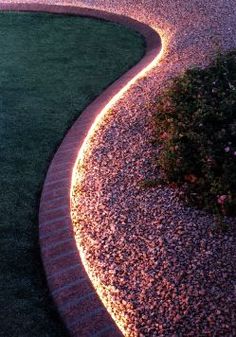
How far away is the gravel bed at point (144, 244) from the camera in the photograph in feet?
11.4

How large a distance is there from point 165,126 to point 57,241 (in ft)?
6.44

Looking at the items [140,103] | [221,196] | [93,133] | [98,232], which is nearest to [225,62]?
[140,103]

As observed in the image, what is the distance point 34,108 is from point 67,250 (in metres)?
2.84

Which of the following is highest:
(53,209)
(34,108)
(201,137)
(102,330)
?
(201,137)

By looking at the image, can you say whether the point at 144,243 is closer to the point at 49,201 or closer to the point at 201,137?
the point at 49,201

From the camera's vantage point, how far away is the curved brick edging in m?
3.50

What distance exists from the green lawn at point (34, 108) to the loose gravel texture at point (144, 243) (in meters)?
0.52

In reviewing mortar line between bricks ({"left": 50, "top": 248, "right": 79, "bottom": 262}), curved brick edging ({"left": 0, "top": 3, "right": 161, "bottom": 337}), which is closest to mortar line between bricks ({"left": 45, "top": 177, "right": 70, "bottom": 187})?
curved brick edging ({"left": 0, "top": 3, "right": 161, "bottom": 337})

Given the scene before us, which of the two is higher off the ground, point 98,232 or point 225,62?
point 225,62

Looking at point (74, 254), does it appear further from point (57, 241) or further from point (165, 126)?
point (165, 126)

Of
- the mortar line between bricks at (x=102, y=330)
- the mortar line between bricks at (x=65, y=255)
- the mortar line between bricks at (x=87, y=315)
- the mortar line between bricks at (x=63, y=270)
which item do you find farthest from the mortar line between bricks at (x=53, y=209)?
the mortar line between bricks at (x=102, y=330)

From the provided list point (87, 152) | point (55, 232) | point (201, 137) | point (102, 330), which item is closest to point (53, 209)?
point (55, 232)

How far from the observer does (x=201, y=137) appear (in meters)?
4.70

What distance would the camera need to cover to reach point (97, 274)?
3.87 m
